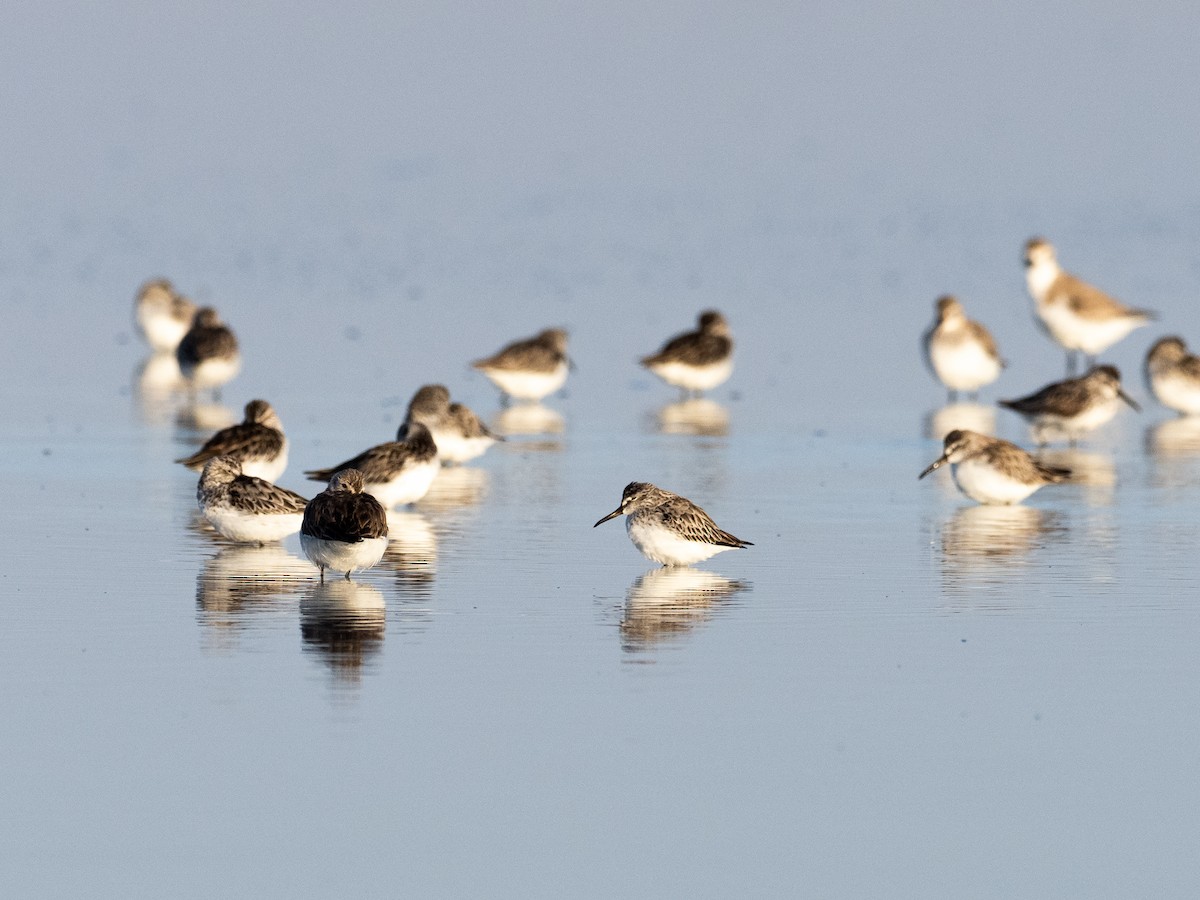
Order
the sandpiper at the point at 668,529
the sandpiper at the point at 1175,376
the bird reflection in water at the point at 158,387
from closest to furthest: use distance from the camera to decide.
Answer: the sandpiper at the point at 668,529
the bird reflection in water at the point at 158,387
the sandpiper at the point at 1175,376

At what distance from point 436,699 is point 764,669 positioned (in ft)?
5.13

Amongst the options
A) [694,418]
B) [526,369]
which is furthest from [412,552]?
[526,369]

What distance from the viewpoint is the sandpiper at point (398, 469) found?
15.1 meters

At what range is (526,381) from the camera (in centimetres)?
2361

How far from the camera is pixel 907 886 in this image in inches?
277

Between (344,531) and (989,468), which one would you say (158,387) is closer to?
(989,468)

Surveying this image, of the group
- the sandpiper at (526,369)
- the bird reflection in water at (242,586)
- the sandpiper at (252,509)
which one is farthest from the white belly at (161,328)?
the sandpiper at (252,509)

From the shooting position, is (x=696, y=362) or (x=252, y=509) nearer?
(x=252, y=509)

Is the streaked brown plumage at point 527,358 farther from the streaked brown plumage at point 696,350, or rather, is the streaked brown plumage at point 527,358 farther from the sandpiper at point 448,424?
the sandpiper at point 448,424

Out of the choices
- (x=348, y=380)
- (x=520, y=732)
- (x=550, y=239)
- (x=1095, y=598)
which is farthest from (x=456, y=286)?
(x=520, y=732)

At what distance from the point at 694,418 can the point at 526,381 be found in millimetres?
2169

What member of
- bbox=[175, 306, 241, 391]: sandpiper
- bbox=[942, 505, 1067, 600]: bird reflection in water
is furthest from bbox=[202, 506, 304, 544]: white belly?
bbox=[175, 306, 241, 391]: sandpiper

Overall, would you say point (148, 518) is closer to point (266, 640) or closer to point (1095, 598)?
point (266, 640)

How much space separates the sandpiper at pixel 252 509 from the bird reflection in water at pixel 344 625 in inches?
45.8
